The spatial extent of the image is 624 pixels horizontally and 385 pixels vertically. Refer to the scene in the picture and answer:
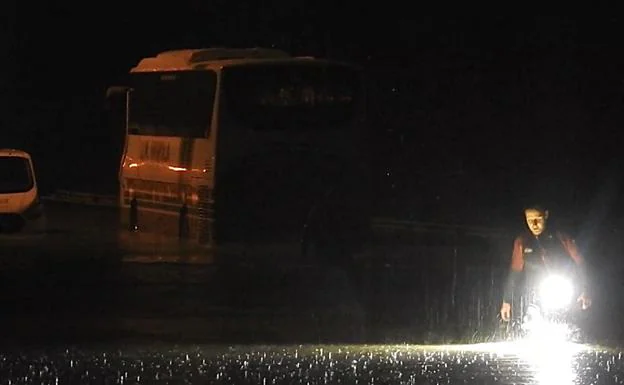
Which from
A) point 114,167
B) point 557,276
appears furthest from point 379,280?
point 114,167

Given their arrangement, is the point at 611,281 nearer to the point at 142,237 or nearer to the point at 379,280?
the point at 379,280

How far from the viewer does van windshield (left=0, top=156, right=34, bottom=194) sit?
31.0 metres

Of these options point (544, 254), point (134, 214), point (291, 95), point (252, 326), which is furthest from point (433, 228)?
point (544, 254)

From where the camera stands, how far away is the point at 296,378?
11.6m

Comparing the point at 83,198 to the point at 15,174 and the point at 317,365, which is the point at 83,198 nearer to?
the point at 15,174

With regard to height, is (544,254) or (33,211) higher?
(544,254)

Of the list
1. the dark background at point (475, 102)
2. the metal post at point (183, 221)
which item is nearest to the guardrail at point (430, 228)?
the dark background at point (475, 102)

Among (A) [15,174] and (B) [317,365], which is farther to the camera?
(A) [15,174]

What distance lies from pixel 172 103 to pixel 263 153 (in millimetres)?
2710

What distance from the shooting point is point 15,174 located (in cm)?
3138

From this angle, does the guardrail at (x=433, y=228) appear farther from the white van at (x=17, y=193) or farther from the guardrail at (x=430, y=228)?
the white van at (x=17, y=193)

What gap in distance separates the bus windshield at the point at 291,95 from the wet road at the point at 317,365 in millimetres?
13421

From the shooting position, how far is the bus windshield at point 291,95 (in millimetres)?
27031

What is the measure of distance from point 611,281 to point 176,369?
10070 millimetres
